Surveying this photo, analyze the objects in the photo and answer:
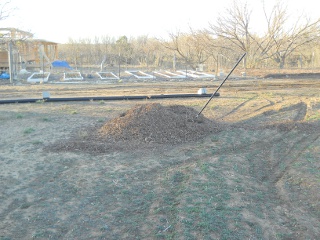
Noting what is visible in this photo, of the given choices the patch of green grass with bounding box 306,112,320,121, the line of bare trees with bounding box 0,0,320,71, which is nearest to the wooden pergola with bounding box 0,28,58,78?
the line of bare trees with bounding box 0,0,320,71

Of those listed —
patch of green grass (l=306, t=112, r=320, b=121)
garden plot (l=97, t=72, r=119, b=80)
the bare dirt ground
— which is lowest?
the bare dirt ground

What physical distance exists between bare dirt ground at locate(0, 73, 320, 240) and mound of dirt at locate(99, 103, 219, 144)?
0.36 feet

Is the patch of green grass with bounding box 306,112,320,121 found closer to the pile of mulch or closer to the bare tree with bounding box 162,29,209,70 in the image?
the pile of mulch

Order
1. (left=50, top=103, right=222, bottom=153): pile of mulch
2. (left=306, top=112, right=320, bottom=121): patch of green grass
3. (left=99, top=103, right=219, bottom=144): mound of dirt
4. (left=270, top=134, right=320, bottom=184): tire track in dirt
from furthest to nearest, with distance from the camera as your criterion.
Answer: (left=306, top=112, right=320, bottom=121): patch of green grass < (left=99, top=103, right=219, bottom=144): mound of dirt < (left=50, top=103, right=222, bottom=153): pile of mulch < (left=270, top=134, right=320, bottom=184): tire track in dirt

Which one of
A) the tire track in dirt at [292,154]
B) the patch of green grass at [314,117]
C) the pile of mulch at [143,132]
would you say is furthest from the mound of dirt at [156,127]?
the patch of green grass at [314,117]

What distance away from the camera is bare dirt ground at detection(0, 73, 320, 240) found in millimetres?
4551

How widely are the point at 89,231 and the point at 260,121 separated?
25.5ft

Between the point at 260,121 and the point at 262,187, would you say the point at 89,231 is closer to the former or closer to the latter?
the point at 262,187

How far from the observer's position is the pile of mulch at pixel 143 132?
8.06 metres

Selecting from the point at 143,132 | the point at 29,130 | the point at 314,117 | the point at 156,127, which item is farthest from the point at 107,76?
the point at 143,132

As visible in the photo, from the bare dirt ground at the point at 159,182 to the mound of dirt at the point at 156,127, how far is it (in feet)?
0.36

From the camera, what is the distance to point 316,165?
22.5 feet

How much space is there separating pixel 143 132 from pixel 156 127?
39 centimetres

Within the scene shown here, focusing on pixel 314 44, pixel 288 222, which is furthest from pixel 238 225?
pixel 314 44
